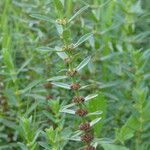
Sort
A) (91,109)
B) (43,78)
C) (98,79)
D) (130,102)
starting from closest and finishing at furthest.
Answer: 1. (91,109)
2. (130,102)
3. (43,78)
4. (98,79)

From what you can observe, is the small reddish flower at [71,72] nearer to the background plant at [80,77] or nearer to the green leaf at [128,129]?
the background plant at [80,77]

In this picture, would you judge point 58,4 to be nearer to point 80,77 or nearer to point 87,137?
point 87,137

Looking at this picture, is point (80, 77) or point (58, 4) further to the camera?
point (80, 77)

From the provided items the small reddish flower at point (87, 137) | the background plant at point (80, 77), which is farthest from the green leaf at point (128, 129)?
the small reddish flower at point (87, 137)

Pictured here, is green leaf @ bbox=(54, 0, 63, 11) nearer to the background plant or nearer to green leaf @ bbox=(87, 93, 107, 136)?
the background plant

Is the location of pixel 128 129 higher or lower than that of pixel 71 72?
lower

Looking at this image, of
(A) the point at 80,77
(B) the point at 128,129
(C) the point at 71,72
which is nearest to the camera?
(C) the point at 71,72

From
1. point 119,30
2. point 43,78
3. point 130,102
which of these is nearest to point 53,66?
point 43,78

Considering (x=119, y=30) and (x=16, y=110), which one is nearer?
(x=16, y=110)

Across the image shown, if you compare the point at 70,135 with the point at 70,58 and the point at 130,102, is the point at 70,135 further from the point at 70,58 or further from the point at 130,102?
the point at 130,102

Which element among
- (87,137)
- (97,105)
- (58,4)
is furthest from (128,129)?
(58,4)
